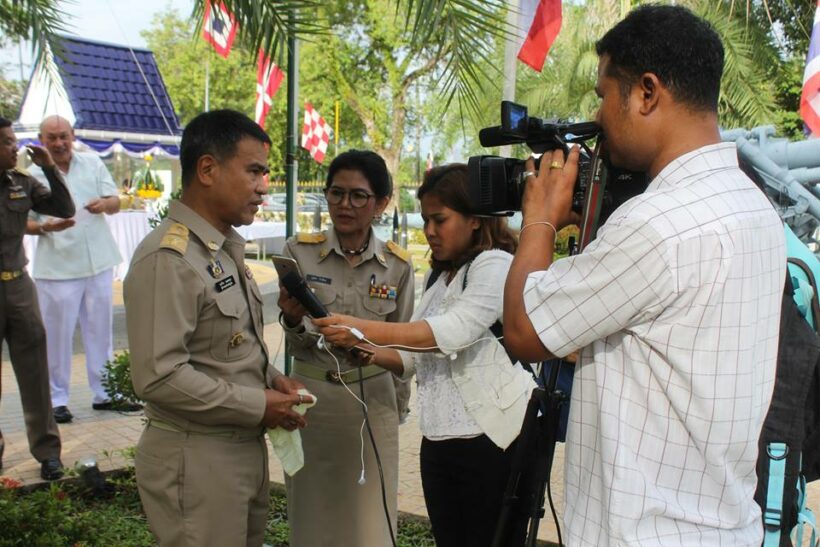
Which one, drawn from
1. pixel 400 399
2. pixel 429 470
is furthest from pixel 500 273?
pixel 400 399

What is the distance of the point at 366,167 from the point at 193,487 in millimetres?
1368

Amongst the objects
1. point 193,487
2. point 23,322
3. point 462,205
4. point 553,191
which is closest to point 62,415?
point 23,322

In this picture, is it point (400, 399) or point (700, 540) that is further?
point (400, 399)

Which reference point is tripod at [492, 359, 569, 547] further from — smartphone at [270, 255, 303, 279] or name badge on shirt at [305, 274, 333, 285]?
name badge on shirt at [305, 274, 333, 285]

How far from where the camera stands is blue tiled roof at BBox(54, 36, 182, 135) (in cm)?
1179

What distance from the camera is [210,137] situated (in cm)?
219

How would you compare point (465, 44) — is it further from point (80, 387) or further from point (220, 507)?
point (80, 387)

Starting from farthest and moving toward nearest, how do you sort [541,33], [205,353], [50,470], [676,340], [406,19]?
[541,33] → [50,470] → [406,19] → [205,353] → [676,340]

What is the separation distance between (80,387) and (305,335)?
426cm

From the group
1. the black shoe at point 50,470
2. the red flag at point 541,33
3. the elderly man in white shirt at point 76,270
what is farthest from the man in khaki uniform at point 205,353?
the red flag at point 541,33

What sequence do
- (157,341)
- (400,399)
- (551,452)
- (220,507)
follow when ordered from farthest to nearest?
(400,399)
(220,507)
(157,341)
(551,452)

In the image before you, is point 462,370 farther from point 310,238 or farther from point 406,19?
point 406,19

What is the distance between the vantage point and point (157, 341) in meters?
1.97

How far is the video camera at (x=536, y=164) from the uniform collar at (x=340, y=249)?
1176 millimetres
